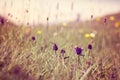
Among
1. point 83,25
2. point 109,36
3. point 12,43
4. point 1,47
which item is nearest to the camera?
point 1,47

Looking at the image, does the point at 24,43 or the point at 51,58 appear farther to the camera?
the point at 24,43

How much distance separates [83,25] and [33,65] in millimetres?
5345

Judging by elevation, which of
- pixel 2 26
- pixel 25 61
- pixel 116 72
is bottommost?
pixel 116 72

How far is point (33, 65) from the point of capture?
8.54ft

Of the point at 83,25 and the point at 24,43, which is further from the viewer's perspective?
the point at 83,25

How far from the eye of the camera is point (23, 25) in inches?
145

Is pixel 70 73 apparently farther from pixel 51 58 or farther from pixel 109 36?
pixel 109 36

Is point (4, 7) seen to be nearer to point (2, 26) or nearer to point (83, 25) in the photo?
point (2, 26)

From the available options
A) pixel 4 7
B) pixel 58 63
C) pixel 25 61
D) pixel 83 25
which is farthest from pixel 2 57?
pixel 83 25

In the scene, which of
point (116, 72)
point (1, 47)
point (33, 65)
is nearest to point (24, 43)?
point (1, 47)

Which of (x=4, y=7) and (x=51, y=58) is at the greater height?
(x=4, y=7)

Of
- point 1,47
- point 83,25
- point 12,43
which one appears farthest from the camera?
point 83,25

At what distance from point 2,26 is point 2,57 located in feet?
3.71

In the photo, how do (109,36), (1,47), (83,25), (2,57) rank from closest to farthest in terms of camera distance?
(2,57) → (1,47) → (109,36) → (83,25)
